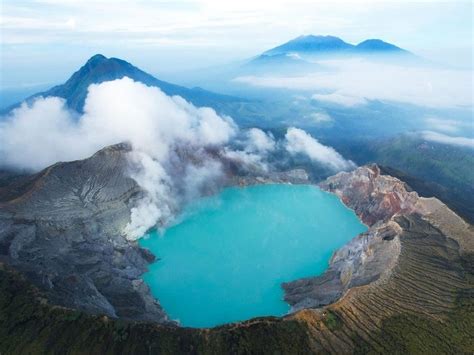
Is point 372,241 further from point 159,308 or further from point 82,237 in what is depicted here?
point 82,237

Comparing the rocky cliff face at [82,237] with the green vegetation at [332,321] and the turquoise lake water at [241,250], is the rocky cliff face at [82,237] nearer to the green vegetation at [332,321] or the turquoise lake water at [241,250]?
the turquoise lake water at [241,250]

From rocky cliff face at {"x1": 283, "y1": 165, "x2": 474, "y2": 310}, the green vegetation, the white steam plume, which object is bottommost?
the white steam plume

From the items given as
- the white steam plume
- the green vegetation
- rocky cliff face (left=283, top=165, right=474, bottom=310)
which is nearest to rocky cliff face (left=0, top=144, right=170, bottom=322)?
the green vegetation

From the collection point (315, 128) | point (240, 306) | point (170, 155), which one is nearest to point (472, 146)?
point (315, 128)

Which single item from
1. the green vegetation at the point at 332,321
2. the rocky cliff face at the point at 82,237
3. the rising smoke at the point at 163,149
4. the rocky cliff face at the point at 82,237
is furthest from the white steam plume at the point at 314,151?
the green vegetation at the point at 332,321

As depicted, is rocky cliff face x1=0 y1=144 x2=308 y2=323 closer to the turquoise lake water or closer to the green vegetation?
the turquoise lake water

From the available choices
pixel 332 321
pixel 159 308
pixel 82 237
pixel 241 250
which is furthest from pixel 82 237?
pixel 332 321

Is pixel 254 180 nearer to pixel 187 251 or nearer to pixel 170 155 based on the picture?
pixel 170 155
